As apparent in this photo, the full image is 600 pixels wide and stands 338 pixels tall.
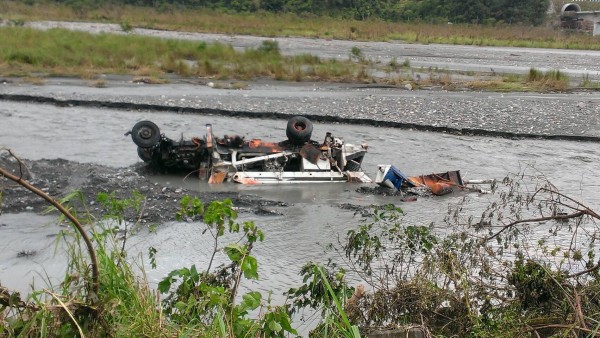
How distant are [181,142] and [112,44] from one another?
23.3 m

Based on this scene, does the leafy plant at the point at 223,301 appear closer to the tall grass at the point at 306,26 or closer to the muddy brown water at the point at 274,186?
the muddy brown water at the point at 274,186

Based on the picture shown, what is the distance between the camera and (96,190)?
38.7 feet

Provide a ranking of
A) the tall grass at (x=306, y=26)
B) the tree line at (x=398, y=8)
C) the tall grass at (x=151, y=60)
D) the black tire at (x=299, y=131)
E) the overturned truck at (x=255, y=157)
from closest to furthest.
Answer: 1. the overturned truck at (x=255, y=157)
2. the black tire at (x=299, y=131)
3. the tall grass at (x=151, y=60)
4. the tall grass at (x=306, y=26)
5. the tree line at (x=398, y=8)

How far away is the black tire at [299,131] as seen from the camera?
1322 centimetres

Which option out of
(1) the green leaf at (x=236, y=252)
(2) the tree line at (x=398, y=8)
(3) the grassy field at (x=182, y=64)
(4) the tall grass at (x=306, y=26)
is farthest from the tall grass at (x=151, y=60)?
(2) the tree line at (x=398, y=8)

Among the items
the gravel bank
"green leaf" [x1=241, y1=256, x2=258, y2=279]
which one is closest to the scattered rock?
"green leaf" [x1=241, y1=256, x2=258, y2=279]

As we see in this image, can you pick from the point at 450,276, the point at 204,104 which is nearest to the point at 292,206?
the point at 450,276

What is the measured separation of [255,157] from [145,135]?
76.8 inches

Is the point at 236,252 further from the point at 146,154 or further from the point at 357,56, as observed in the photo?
the point at 357,56

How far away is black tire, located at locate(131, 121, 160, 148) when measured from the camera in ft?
41.6

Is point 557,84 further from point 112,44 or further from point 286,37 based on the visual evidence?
point 286,37

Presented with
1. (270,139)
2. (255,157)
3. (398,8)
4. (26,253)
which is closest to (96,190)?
(26,253)

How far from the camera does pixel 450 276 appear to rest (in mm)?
6090

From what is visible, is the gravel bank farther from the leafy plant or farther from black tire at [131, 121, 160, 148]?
the leafy plant
